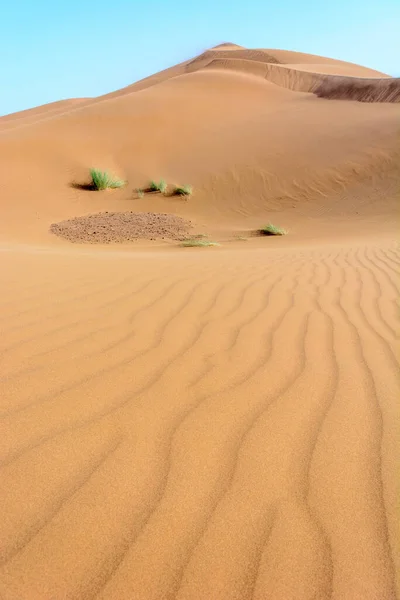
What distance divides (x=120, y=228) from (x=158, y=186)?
11.5 feet

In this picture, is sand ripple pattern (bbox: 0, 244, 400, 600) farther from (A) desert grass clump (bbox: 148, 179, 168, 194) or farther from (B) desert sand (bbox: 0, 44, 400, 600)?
(A) desert grass clump (bbox: 148, 179, 168, 194)

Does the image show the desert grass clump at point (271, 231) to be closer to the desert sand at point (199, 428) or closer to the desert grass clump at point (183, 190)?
the desert grass clump at point (183, 190)

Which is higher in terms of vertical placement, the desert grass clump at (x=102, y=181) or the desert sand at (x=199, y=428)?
the desert grass clump at (x=102, y=181)

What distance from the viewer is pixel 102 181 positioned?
13.0 m

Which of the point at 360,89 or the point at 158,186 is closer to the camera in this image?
the point at 158,186

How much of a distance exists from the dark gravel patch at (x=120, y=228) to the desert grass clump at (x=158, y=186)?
182cm

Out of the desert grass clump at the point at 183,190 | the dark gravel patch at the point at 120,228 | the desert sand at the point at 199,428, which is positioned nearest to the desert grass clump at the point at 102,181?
the desert grass clump at the point at 183,190

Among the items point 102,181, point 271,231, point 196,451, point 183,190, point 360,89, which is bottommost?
point 196,451

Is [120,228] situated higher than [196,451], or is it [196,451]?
[120,228]

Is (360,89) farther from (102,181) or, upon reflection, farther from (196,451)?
(196,451)

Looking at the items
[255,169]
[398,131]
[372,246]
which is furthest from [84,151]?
[372,246]

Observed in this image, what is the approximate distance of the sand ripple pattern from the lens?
121 cm

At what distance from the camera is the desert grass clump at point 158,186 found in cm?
1323

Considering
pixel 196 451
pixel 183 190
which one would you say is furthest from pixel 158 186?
pixel 196 451
